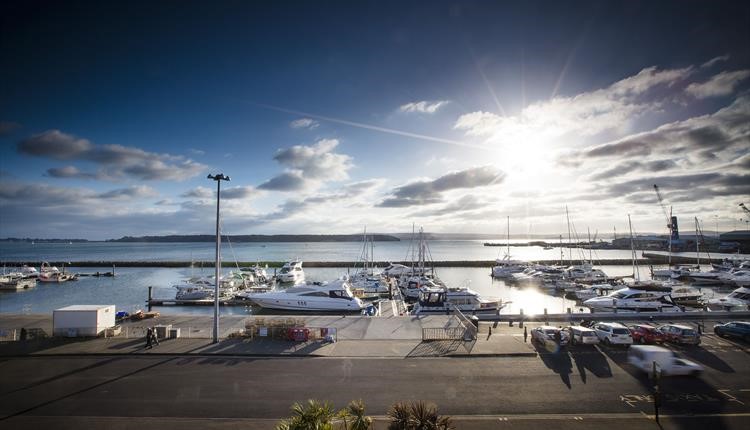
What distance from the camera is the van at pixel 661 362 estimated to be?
52.2 feet

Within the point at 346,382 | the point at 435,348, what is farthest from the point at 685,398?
the point at 346,382

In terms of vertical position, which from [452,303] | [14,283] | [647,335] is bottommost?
[452,303]

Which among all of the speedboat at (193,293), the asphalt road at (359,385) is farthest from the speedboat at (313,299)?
the asphalt road at (359,385)

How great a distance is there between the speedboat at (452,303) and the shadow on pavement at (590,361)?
48.4 feet

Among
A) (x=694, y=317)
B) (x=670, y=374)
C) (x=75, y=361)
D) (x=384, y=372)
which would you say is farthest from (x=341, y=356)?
(x=694, y=317)

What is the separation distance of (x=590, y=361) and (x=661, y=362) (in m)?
2.85

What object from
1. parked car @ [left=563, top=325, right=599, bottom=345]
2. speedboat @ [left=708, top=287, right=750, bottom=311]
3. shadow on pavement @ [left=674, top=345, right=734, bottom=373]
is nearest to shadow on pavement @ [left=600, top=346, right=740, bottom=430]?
shadow on pavement @ [left=674, top=345, right=734, bottom=373]

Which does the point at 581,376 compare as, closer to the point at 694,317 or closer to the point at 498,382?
the point at 498,382

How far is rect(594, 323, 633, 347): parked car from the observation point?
65.1 feet

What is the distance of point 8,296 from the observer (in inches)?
2251

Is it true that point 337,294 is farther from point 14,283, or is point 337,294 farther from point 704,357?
point 14,283

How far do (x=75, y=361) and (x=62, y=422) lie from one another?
24.3ft

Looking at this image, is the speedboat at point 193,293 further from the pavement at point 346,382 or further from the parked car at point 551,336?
the parked car at point 551,336

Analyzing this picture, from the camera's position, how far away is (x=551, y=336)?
2031 centimetres
